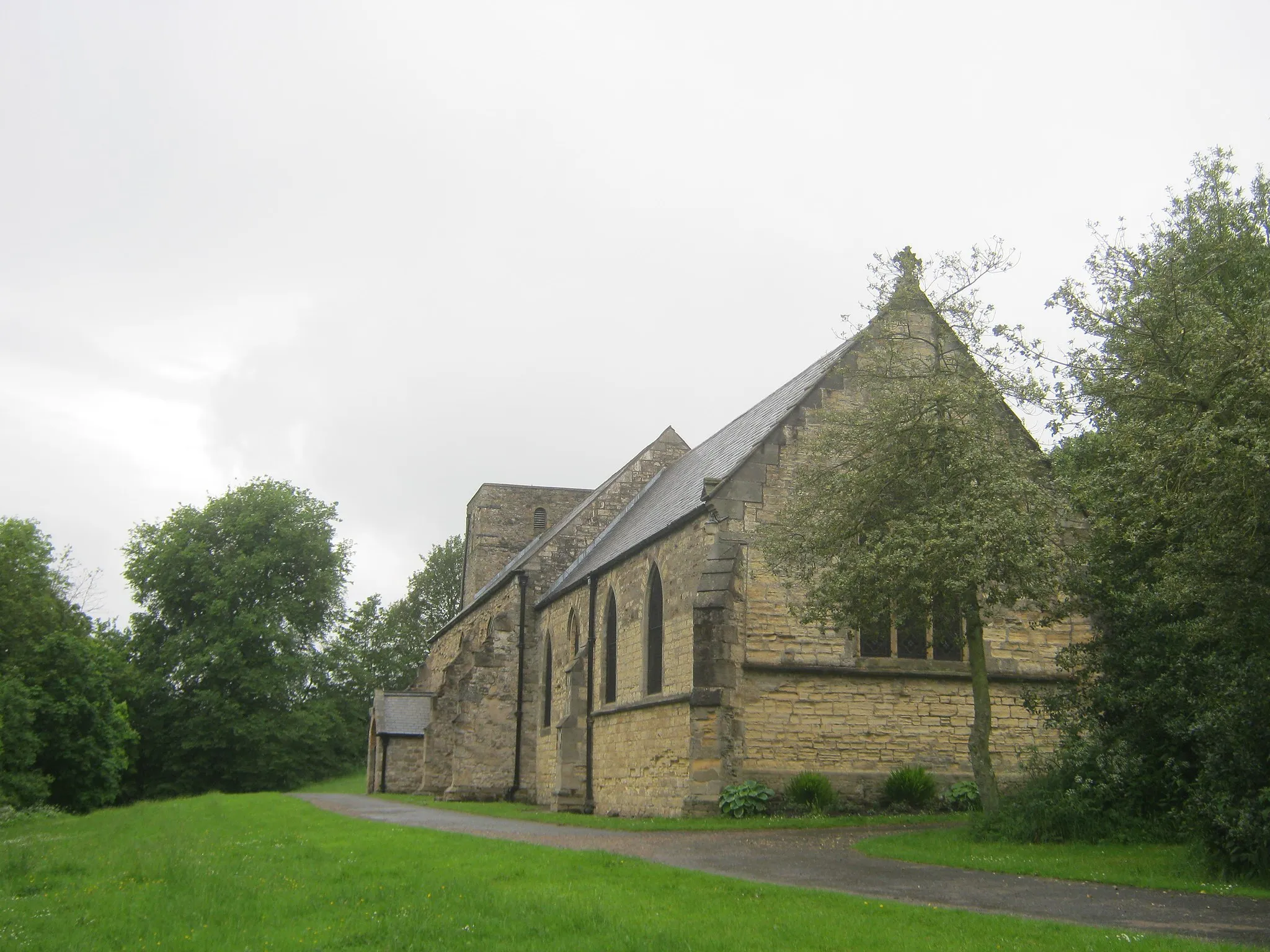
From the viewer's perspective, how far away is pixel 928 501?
51.8ft

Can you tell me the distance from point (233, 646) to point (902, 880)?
43.1 metres

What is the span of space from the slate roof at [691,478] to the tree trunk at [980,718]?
15.9 feet

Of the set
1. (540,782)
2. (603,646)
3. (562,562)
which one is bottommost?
(540,782)

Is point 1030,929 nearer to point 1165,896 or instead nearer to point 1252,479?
point 1165,896

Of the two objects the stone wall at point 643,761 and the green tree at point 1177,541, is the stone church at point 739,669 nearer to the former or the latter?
the stone wall at point 643,761

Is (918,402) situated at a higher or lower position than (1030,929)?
higher

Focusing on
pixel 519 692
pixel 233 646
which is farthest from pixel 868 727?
pixel 233 646

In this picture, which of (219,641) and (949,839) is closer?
(949,839)

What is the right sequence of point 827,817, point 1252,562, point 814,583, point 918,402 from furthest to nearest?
1. point 827,817
2. point 814,583
3. point 918,402
4. point 1252,562

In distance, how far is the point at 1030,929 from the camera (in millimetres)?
8219

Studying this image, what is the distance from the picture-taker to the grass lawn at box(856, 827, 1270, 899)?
11008 millimetres

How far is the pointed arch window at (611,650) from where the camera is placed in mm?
25656

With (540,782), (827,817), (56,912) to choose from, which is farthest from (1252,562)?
(540,782)

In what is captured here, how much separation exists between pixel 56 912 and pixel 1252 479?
11.6 m
